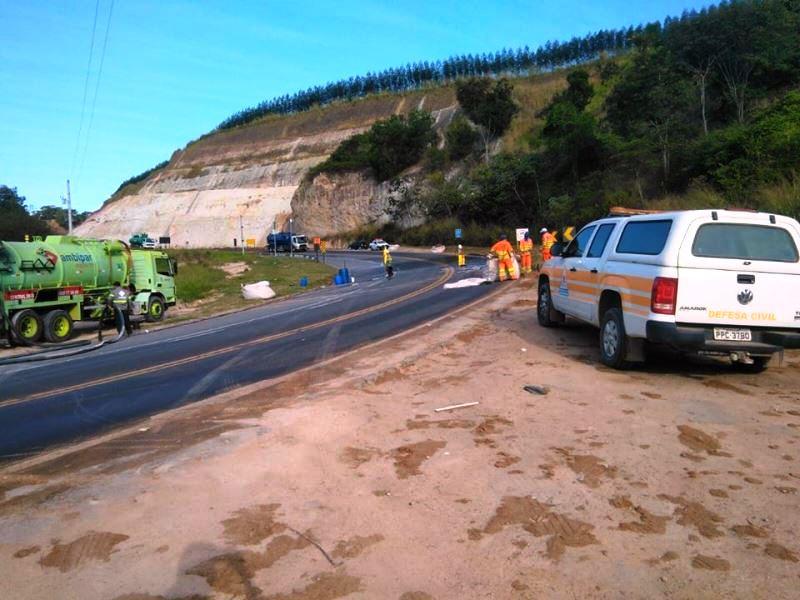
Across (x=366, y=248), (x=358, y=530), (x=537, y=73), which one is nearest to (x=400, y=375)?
(x=358, y=530)

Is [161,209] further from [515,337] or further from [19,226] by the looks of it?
[515,337]

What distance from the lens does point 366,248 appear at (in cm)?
7788

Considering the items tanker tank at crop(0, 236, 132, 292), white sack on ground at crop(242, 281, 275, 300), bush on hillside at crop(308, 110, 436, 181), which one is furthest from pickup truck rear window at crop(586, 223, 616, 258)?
bush on hillside at crop(308, 110, 436, 181)

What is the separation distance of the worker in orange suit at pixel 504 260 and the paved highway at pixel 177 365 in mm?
2709

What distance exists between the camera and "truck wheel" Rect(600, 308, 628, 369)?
8414 millimetres

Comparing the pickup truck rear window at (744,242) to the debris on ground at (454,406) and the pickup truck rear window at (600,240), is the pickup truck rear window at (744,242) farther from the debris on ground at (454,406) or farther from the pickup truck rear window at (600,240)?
the debris on ground at (454,406)

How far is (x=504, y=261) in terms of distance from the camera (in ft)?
78.1

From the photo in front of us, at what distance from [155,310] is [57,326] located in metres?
3.82

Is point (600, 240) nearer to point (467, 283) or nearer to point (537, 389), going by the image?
point (537, 389)

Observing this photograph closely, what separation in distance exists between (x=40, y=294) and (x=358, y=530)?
57.5 feet

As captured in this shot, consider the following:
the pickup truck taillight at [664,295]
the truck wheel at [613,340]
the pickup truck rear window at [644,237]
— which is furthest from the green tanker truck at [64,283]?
the pickup truck taillight at [664,295]

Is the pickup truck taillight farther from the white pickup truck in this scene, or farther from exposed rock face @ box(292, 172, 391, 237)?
exposed rock face @ box(292, 172, 391, 237)

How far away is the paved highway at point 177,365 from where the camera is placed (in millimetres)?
7820

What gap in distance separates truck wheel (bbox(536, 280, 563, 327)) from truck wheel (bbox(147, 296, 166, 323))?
1421cm
